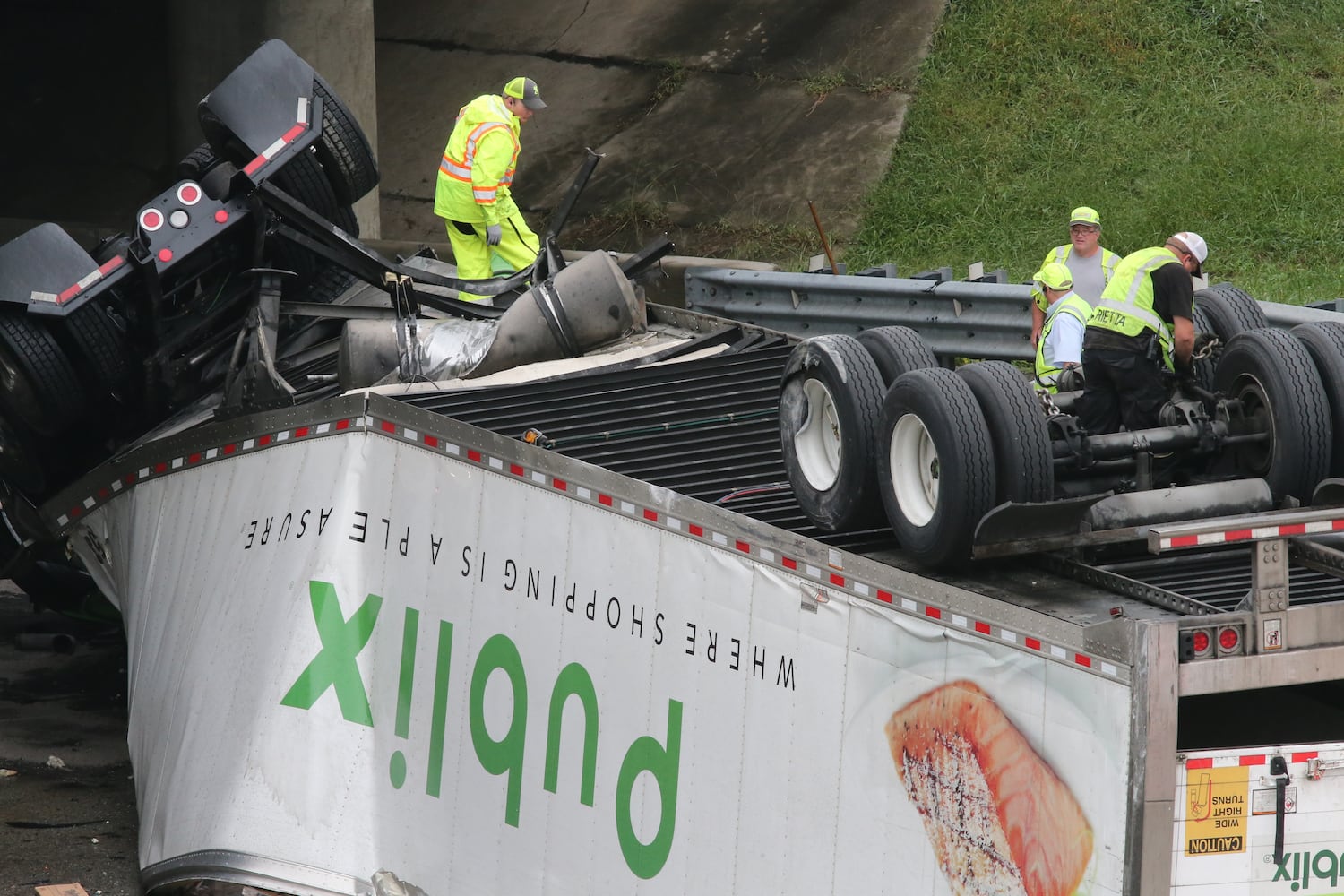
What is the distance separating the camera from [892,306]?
10477mm

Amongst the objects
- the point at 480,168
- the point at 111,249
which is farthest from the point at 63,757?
the point at 480,168

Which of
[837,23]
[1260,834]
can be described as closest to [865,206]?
[837,23]

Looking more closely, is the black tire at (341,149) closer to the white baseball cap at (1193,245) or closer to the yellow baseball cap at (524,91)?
the yellow baseball cap at (524,91)

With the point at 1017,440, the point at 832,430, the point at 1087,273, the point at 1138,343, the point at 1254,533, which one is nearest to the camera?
the point at 1254,533

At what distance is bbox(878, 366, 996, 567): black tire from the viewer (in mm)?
5305

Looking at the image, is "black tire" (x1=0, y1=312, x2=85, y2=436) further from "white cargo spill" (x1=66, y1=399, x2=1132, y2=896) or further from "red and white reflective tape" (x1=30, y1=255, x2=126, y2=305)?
"white cargo spill" (x1=66, y1=399, x2=1132, y2=896)

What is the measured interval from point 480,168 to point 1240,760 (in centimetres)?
715

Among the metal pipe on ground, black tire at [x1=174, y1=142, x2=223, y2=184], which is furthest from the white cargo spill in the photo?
black tire at [x1=174, y1=142, x2=223, y2=184]

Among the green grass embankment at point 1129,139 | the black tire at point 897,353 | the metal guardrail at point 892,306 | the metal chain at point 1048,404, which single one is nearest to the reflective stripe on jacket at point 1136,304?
the metal chain at point 1048,404

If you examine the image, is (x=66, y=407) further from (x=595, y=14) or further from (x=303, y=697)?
(x=595, y=14)

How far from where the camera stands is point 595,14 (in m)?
21.4

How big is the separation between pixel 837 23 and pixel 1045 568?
1459 centimetres

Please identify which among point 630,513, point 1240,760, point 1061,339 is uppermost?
point 1061,339

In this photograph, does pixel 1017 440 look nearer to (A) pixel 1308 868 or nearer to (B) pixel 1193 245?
(A) pixel 1308 868
